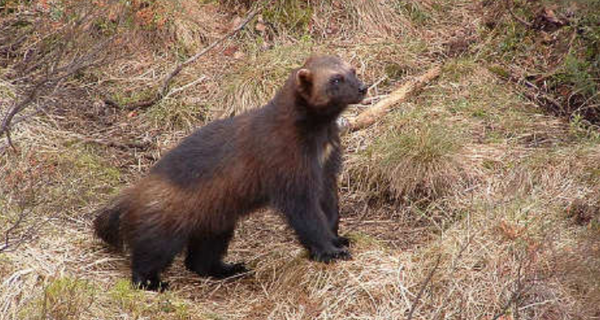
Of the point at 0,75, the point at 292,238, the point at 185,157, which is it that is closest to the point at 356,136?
the point at 292,238

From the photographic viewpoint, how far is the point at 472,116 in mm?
8383

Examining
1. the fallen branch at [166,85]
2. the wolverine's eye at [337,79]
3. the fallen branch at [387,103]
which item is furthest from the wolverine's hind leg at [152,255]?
the fallen branch at [166,85]

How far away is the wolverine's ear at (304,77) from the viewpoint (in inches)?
239

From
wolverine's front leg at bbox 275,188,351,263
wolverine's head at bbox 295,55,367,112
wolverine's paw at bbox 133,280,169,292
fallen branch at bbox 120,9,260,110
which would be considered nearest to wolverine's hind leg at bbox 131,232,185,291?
wolverine's paw at bbox 133,280,169,292

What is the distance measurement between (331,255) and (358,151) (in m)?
1.88

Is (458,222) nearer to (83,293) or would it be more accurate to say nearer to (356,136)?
(356,136)

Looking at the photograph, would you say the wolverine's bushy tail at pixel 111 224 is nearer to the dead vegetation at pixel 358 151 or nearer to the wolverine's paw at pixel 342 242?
the dead vegetation at pixel 358 151

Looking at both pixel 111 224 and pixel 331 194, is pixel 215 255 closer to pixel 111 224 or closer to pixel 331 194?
pixel 111 224

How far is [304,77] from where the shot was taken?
6082mm

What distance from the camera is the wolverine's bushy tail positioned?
6.66 metres

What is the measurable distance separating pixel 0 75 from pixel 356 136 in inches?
129

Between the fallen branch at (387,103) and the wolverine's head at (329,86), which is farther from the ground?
the wolverine's head at (329,86)

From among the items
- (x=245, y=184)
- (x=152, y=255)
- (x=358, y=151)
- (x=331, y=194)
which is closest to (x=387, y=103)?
(x=358, y=151)

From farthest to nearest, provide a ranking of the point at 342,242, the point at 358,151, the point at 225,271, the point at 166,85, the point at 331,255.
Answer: the point at 166,85 → the point at 358,151 → the point at 225,271 → the point at 342,242 → the point at 331,255
